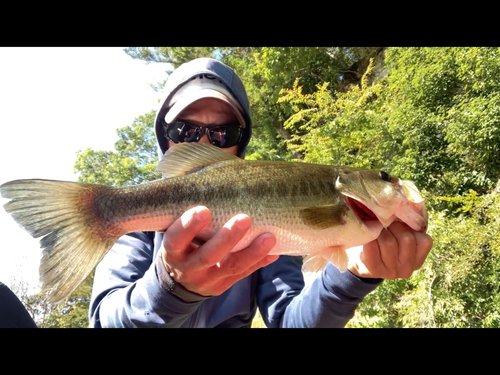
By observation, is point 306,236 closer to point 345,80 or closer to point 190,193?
point 190,193

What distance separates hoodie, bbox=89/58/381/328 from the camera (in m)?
1.78

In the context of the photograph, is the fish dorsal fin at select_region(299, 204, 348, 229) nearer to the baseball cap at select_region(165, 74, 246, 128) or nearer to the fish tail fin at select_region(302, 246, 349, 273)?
the fish tail fin at select_region(302, 246, 349, 273)

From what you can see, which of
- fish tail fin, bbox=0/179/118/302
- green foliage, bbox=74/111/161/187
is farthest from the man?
green foliage, bbox=74/111/161/187

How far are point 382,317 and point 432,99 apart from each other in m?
5.05

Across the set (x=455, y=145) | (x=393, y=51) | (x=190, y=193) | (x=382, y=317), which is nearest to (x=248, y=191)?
(x=190, y=193)

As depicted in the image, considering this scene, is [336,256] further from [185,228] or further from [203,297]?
[185,228]

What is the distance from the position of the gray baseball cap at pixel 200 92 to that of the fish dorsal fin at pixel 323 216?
1.49m

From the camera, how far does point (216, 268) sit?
5.60 feet

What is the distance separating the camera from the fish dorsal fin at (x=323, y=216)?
71.2 inches

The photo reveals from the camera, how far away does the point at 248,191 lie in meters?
1.73

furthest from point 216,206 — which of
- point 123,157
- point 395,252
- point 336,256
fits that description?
point 123,157

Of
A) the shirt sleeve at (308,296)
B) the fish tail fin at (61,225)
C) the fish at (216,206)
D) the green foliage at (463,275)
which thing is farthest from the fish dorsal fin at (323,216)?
the green foliage at (463,275)

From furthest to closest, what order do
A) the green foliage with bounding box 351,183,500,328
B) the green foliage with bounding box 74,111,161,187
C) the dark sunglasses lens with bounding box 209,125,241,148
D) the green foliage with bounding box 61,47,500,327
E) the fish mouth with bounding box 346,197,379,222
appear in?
the green foliage with bounding box 74,111,161,187
the green foliage with bounding box 61,47,500,327
the green foliage with bounding box 351,183,500,328
the dark sunglasses lens with bounding box 209,125,241,148
the fish mouth with bounding box 346,197,379,222

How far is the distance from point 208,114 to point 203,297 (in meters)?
1.74
